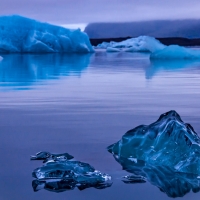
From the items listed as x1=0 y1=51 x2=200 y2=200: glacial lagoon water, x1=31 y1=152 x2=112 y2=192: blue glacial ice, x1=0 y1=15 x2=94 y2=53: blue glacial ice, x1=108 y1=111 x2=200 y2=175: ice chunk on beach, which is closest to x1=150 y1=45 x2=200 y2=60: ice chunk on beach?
x1=0 y1=15 x2=94 y2=53: blue glacial ice

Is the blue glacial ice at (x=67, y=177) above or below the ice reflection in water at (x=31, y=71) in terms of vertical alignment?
above

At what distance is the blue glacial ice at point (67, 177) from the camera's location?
2434 mm

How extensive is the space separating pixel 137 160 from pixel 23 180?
80 cm

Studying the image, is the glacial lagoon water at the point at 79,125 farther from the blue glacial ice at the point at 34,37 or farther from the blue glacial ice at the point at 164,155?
the blue glacial ice at the point at 34,37

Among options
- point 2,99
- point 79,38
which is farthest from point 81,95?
point 79,38

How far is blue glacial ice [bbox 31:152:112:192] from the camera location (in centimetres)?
243

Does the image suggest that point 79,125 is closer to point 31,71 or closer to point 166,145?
point 166,145

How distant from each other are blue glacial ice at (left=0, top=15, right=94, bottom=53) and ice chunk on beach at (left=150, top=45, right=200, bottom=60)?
25.7 ft

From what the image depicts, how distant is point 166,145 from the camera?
290 cm

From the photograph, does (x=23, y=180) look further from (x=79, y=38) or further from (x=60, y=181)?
(x=79, y=38)

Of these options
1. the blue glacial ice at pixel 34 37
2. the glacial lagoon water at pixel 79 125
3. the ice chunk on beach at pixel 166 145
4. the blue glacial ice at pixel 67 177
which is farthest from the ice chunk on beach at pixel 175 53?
the blue glacial ice at pixel 67 177

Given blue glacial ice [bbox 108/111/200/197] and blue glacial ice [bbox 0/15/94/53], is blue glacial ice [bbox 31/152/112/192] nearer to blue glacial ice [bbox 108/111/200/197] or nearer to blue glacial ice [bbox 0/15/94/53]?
blue glacial ice [bbox 108/111/200/197]

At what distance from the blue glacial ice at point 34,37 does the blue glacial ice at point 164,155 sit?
Result: 79.3 feet

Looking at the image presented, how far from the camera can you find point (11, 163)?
2.90 meters
